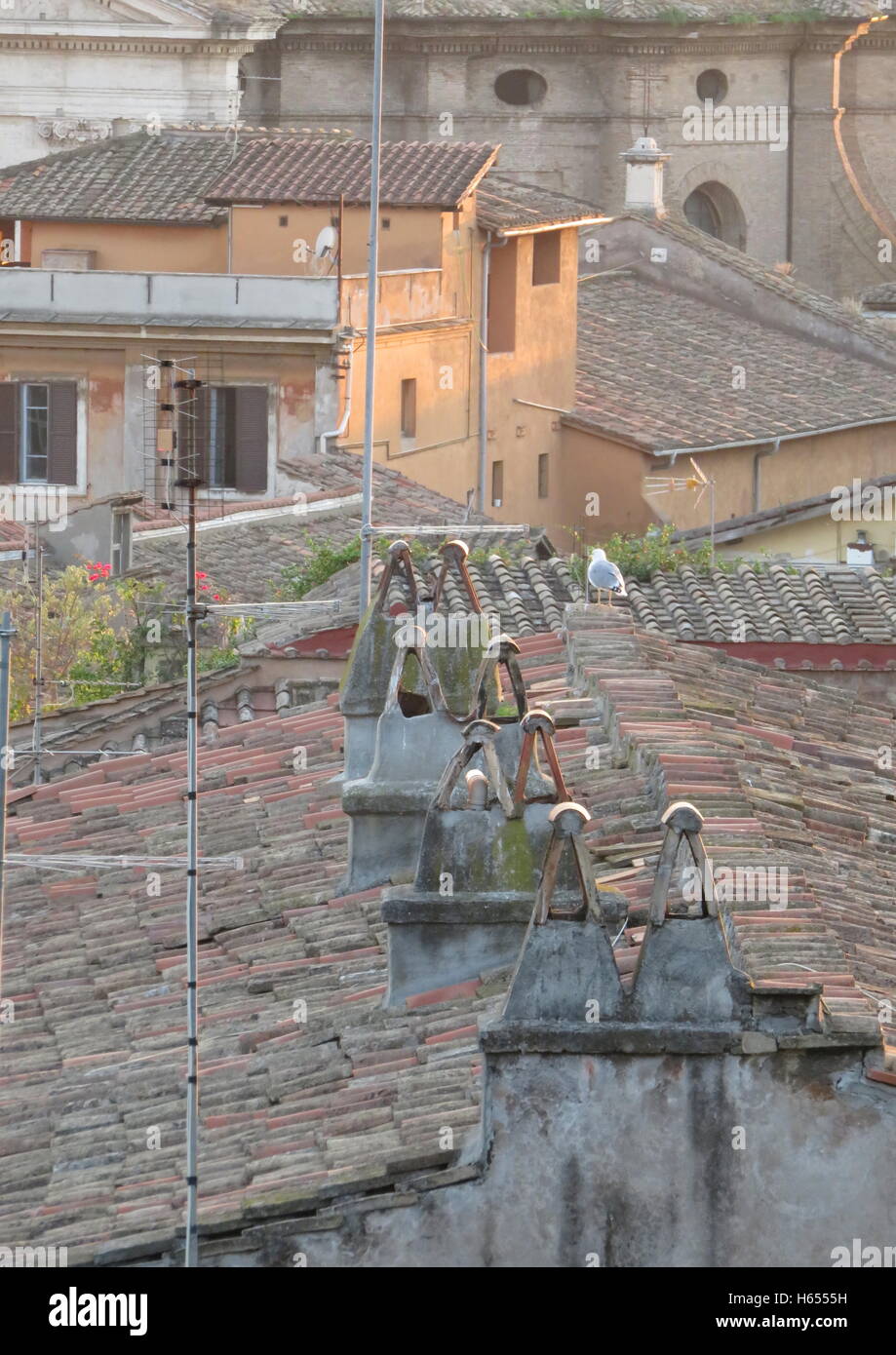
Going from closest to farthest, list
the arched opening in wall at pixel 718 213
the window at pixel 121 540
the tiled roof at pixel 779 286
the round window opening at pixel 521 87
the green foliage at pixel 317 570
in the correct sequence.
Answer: the green foliage at pixel 317 570, the window at pixel 121 540, the tiled roof at pixel 779 286, the round window opening at pixel 521 87, the arched opening in wall at pixel 718 213

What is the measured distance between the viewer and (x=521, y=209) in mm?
37938

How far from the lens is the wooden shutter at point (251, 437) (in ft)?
104

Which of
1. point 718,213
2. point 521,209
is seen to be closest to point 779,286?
point 521,209

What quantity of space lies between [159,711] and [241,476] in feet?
43.2

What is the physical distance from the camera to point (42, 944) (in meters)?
12.6

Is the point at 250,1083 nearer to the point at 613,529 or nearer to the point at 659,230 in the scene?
the point at 613,529

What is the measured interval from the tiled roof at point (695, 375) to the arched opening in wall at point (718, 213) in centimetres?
1042

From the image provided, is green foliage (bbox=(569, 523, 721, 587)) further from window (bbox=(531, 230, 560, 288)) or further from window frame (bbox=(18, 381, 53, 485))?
window (bbox=(531, 230, 560, 288))

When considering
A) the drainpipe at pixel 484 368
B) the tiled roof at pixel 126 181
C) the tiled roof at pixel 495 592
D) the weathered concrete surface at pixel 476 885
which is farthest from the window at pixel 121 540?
the weathered concrete surface at pixel 476 885

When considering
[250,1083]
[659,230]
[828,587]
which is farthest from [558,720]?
[659,230]

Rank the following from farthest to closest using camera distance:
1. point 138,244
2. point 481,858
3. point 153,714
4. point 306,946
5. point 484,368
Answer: point 484,368 → point 138,244 → point 153,714 → point 306,946 → point 481,858

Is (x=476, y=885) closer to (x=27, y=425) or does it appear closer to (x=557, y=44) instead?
(x=27, y=425)

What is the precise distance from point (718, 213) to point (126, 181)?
2017 centimetres

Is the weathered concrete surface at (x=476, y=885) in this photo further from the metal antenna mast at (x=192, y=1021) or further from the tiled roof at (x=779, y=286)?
the tiled roof at (x=779, y=286)
